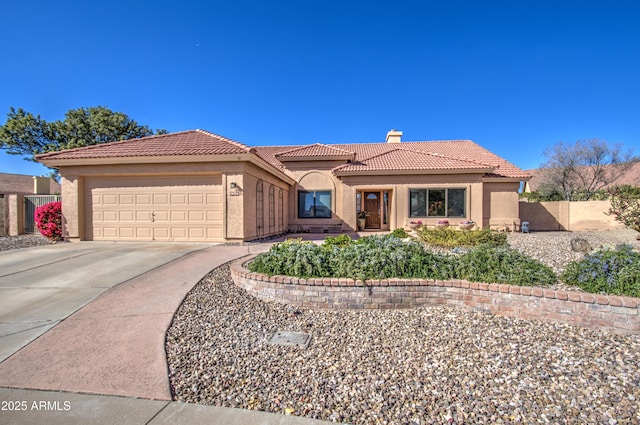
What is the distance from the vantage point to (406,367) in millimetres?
3043

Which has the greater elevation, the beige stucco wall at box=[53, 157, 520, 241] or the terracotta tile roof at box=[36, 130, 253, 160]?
the terracotta tile roof at box=[36, 130, 253, 160]

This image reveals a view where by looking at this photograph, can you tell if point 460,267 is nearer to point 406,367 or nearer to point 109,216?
point 406,367

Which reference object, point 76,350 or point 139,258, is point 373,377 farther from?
point 139,258

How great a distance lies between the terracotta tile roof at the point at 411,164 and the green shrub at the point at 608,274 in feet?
30.9

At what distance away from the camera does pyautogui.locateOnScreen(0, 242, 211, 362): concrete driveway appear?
12.8 ft

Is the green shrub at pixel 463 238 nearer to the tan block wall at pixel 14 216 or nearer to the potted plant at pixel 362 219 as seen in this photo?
the potted plant at pixel 362 219

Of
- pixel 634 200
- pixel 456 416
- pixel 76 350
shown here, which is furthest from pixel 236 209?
pixel 634 200

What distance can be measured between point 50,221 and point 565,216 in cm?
2449

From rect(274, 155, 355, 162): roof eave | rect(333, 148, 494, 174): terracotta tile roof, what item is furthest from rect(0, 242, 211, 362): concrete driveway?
rect(333, 148, 494, 174): terracotta tile roof

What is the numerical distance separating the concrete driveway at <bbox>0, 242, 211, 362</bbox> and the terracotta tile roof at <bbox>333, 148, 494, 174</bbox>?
8706 millimetres

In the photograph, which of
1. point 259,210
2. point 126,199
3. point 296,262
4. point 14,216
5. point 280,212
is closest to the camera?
point 296,262

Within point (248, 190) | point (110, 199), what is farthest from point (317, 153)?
point (110, 199)

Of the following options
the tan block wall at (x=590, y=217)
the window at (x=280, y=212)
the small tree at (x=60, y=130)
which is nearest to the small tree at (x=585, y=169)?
the tan block wall at (x=590, y=217)

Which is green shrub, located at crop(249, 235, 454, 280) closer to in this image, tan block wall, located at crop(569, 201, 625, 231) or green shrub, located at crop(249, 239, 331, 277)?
green shrub, located at crop(249, 239, 331, 277)
